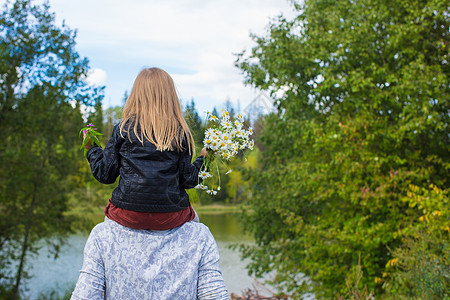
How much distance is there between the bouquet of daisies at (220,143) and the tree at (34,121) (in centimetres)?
1020

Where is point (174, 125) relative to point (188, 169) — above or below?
above

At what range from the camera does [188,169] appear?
2.43 metres

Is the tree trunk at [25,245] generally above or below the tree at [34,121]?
below

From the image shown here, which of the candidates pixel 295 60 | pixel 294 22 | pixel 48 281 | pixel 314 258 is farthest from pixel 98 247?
pixel 48 281

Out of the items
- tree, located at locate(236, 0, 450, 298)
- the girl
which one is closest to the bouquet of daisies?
the girl

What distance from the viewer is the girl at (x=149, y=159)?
2.30 metres

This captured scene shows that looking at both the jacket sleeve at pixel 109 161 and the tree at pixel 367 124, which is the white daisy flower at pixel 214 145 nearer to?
the jacket sleeve at pixel 109 161

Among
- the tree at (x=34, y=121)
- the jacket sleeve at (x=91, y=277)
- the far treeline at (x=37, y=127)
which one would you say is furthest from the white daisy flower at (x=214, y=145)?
the tree at (x=34, y=121)

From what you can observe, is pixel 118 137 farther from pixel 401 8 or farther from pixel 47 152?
pixel 47 152

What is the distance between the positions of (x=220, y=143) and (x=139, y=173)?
0.52 m

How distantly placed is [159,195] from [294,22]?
29.5ft

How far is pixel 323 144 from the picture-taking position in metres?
8.27

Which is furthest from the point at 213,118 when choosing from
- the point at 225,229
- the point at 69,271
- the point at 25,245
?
the point at 225,229

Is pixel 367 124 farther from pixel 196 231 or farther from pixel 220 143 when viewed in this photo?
Result: pixel 196 231
